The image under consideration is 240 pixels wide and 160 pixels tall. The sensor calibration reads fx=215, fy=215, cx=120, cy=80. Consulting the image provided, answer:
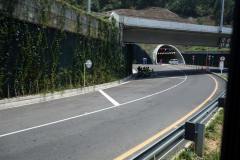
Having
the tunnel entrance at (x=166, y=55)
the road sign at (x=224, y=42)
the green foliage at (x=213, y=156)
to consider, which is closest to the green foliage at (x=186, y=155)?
the green foliage at (x=213, y=156)

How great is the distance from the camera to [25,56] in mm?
11133

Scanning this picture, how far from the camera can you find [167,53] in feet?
245

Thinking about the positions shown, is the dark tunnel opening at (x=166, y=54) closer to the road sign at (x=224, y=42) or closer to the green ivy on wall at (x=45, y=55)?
the road sign at (x=224, y=42)

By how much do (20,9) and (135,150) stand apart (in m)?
9.28

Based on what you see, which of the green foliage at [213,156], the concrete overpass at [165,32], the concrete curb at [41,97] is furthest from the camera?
the concrete overpass at [165,32]

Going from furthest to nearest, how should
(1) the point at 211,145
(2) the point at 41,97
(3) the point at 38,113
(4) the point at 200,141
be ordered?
(2) the point at 41,97, (3) the point at 38,113, (1) the point at 211,145, (4) the point at 200,141

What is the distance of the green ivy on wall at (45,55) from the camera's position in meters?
10.2

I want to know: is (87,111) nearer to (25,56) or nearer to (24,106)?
(24,106)

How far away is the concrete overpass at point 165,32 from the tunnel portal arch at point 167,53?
2911 cm

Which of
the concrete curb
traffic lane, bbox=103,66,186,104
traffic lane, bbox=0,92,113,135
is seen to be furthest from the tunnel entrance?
traffic lane, bbox=0,92,113,135

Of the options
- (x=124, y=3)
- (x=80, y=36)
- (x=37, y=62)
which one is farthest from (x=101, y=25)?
(x=124, y=3)

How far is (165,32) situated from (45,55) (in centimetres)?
2149

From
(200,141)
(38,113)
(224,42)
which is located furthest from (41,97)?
(224,42)

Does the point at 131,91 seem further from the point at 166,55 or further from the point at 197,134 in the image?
the point at 166,55
